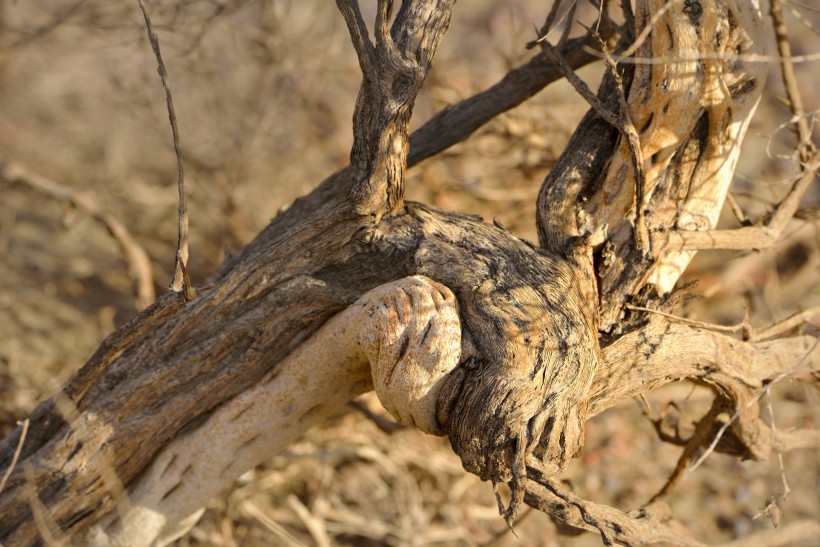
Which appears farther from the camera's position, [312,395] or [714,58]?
[312,395]

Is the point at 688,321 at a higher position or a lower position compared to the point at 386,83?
lower

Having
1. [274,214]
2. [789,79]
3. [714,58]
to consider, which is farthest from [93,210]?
[789,79]

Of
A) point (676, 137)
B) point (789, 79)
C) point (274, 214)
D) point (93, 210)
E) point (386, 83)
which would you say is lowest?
point (789, 79)

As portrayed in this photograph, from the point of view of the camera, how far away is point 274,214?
4383 millimetres

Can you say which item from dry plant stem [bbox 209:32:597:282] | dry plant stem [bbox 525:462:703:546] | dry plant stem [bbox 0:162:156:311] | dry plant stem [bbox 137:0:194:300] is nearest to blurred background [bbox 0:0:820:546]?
dry plant stem [bbox 0:162:156:311]

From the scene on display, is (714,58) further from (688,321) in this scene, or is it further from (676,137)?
(688,321)

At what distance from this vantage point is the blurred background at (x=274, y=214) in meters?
3.61

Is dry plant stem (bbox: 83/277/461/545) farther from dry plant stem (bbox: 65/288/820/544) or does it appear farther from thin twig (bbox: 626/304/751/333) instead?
thin twig (bbox: 626/304/751/333)

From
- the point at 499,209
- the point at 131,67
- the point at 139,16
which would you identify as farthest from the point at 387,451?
the point at 131,67

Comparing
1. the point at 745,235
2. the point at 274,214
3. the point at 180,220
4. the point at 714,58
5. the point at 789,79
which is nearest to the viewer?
the point at 180,220

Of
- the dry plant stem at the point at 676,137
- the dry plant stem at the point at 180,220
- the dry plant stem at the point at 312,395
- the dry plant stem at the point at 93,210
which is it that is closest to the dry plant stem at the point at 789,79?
the dry plant stem at the point at 676,137

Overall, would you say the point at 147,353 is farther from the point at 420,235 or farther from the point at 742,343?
the point at 742,343

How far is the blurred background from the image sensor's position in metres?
3.61

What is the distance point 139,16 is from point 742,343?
3533 mm
